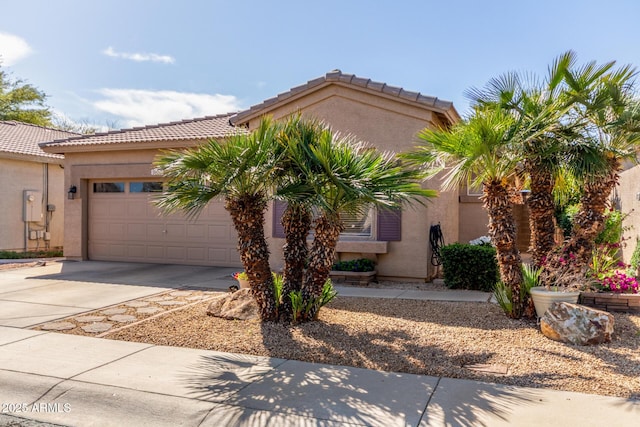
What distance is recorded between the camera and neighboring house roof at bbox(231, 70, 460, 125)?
10.3 metres

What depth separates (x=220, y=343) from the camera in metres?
6.16

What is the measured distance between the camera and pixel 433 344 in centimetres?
606

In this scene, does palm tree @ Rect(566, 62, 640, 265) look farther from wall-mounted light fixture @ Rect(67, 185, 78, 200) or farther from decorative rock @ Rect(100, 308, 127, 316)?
wall-mounted light fixture @ Rect(67, 185, 78, 200)

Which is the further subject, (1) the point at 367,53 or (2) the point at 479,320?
(1) the point at 367,53

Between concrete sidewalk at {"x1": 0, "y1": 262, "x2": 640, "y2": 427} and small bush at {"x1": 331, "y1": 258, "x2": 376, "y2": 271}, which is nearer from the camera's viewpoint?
concrete sidewalk at {"x1": 0, "y1": 262, "x2": 640, "y2": 427}

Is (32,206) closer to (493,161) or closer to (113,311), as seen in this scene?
(113,311)

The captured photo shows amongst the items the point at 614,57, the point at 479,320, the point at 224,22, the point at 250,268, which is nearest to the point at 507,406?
the point at 479,320

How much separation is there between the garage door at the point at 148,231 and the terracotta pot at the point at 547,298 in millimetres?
8360

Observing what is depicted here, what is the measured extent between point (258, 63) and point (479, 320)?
34.8 ft

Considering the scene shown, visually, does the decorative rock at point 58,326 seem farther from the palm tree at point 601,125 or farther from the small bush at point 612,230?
the small bush at point 612,230

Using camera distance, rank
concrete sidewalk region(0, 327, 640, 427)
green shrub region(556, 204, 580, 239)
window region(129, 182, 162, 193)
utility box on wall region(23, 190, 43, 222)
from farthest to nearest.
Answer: utility box on wall region(23, 190, 43, 222) < window region(129, 182, 162, 193) < green shrub region(556, 204, 580, 239) < concrete sidewalk region(0, 327, 640, 427)

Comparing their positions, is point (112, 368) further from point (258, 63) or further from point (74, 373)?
point (258, 63)

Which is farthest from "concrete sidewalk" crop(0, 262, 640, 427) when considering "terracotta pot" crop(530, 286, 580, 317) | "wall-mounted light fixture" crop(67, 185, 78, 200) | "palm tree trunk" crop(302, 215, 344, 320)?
"wall-mounted light fixture" crop(67, 185, 78, 200)

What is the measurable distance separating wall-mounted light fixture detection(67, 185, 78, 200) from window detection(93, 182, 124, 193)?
1.73 feet
